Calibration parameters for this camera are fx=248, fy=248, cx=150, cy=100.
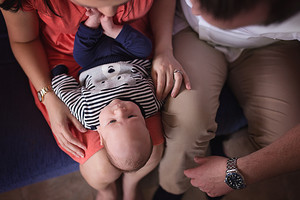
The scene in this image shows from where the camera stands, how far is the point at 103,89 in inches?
33.7

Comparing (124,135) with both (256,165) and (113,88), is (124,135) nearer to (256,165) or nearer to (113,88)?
(113,88)

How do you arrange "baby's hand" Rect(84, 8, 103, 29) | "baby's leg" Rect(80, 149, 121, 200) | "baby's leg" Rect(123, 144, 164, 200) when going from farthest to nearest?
"baby's leg" Rect(123, 144, 164, 200)
"baby's leg" Rect(80, 149, 121, 200)
"baby's hand" Rect(84, 8, 103, 29)

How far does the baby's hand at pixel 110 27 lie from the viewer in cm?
81

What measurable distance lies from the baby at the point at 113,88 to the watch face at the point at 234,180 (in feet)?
1.01

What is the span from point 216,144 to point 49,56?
3.03 feet

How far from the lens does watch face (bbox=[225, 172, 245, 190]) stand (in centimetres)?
87

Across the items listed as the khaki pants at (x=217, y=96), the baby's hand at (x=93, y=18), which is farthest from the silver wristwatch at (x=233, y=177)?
the baby's hand at (x=93, y=18)

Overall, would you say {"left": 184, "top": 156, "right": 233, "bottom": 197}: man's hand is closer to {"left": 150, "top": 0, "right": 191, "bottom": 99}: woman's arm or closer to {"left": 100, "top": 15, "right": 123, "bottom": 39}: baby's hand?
{"left": 150, "top": 0, "right": 191, "bottom": 99}: woman's arm

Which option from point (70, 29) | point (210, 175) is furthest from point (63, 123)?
point (210, 175)

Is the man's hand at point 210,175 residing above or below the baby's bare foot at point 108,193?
above

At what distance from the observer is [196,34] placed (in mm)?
1021

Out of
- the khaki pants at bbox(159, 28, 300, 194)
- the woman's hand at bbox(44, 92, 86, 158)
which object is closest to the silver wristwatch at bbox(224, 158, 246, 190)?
the khaki pants at bbox(159, 28, 300, 194)

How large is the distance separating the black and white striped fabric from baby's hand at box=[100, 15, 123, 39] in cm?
11

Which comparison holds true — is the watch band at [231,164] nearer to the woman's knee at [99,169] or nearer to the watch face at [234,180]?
the watch face at [234,180]
